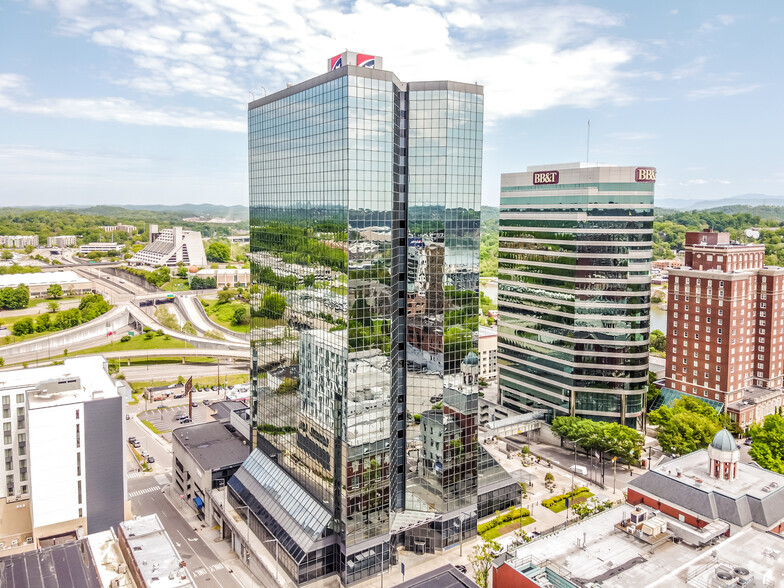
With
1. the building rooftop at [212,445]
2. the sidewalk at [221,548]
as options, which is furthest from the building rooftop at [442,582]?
the building rooftop at [212,445]

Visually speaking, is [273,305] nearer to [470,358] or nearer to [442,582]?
[470,358]

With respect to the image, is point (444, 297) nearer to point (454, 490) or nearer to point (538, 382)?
point (454, 490)

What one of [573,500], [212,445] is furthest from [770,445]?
[212,445]

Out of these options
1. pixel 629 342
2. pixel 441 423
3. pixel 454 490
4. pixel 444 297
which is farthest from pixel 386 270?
pixel 629 342

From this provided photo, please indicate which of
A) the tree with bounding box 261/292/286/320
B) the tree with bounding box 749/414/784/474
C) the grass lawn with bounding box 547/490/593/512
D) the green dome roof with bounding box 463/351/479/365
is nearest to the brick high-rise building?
the tree with bounding box 749/414/784/474

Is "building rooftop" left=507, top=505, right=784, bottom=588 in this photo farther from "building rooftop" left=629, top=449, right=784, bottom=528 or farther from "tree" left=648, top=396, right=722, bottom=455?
"tree" left=648, top=396, right=722, bottom=455
